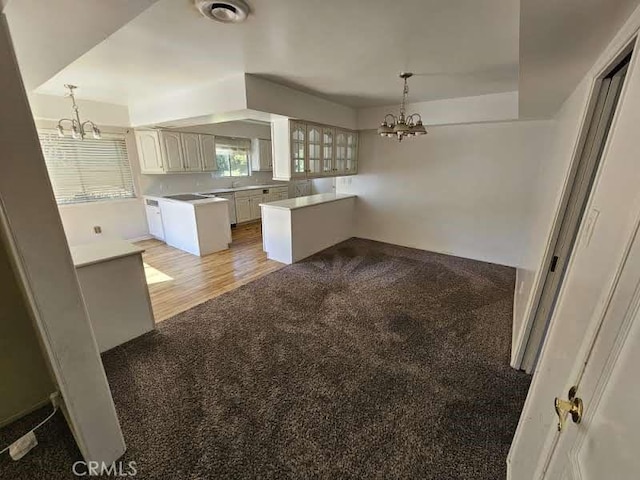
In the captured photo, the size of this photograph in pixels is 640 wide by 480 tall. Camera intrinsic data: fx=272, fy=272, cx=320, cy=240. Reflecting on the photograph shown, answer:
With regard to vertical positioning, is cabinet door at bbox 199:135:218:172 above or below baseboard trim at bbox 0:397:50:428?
above

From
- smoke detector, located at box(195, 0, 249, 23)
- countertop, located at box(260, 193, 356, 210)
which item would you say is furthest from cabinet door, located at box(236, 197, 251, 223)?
smoke detector, located at box(195, 0, 249, 23)

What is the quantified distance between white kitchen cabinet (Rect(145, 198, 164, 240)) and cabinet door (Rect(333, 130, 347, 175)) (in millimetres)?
3395

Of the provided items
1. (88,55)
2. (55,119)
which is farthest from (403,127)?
(55,119)

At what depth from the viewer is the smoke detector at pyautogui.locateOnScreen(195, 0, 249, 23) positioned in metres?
1.57

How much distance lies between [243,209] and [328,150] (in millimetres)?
2895

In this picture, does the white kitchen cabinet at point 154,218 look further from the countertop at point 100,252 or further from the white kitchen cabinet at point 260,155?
the countertop at point 100,252

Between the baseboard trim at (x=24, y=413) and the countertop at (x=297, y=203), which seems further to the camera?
the countertop at (x=297, y=203)

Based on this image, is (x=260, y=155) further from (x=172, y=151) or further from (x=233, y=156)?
(x=172, y=151)

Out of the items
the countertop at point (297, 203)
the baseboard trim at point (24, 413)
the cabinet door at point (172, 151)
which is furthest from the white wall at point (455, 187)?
the baseboard trim at point (24, 413)

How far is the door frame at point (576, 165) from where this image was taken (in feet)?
3.26

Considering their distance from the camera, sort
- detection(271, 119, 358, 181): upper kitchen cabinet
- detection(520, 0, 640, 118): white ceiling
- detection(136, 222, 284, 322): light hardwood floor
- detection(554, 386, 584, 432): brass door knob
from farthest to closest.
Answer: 1. detection(271, 119, 358, 181): upper kitchen cabinet
2. detection(136, 222, 284, 322): light hardwood floor
3. detection(520, 0, 640, 118): white ceiling
4. detection(554, 386, 584, 432): brass door knob

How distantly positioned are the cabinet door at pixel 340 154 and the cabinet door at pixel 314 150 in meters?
0.47

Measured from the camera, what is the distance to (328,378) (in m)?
2.02

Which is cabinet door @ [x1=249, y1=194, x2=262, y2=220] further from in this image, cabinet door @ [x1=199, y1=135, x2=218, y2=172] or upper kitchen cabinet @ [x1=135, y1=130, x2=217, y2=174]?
upper kitchen cabinet @ [x1=135, y1=130, x2=217, y2=174]
